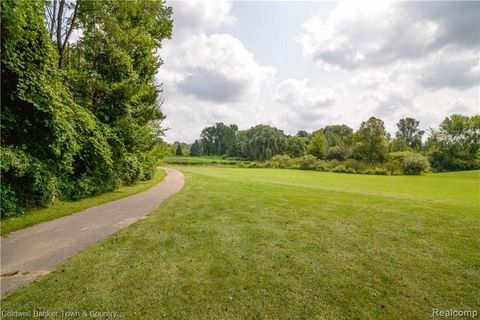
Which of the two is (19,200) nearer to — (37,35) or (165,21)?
(37,35)

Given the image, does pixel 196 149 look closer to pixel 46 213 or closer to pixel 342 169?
pixel 342 169

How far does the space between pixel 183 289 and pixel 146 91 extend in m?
14.3

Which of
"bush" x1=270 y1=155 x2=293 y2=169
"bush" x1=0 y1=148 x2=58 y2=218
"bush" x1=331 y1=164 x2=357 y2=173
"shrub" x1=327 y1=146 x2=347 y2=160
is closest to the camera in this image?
"bush" x1=0 y1=148 x2=58 y2=218

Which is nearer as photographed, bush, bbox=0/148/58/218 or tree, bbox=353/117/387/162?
bush, bbox=0/148/58/218

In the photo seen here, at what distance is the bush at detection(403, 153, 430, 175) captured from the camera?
148 feet

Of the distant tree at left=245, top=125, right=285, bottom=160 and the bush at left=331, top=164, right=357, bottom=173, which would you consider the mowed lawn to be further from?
the distant tree at left=245, top=125, right=285, bottom=160

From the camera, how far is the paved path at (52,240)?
14.8ft

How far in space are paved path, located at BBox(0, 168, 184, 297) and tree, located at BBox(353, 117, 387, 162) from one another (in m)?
51.1

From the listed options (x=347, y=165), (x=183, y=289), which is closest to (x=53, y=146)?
(x=183, y=289)

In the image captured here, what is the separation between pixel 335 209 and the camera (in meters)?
9.96

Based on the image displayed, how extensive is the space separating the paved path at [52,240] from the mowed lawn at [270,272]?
42 cm

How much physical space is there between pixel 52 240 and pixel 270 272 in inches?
209

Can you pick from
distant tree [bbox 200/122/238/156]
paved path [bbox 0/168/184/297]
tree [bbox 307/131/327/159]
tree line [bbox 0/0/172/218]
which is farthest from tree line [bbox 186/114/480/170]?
paved path [bbox 0/168/184/297]

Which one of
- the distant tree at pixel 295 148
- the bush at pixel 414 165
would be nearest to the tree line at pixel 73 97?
the bush at pixel 414 165
